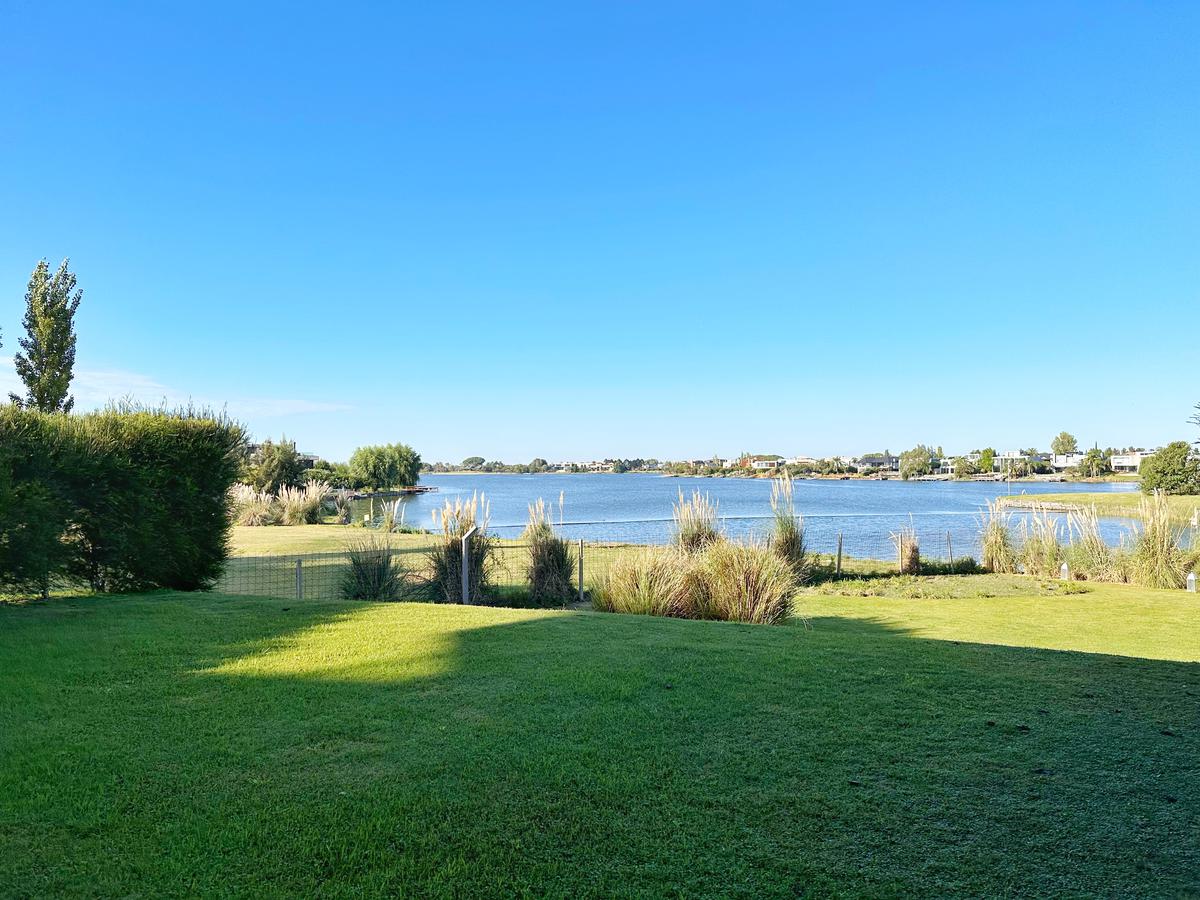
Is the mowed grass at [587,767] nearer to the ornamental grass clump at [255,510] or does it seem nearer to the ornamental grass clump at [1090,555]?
the ornamental grass clump at [1090,555]

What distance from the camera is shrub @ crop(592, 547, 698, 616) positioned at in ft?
23.2

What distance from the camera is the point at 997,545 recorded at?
1275 centimetres

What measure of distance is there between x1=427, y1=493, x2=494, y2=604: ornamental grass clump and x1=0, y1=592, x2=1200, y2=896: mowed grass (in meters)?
3.32

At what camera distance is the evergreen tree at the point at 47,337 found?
1748 centimetres

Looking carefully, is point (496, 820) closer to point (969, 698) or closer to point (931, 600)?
point (969, 698)

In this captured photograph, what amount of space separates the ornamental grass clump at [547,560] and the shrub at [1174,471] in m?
21.7

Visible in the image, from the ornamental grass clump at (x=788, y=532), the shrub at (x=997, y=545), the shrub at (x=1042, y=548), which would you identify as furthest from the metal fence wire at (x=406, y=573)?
the shrub at (x=1042, y=548)

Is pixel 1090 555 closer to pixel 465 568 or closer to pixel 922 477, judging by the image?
pixel 465 568

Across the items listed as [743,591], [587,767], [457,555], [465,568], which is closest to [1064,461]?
[743,591]

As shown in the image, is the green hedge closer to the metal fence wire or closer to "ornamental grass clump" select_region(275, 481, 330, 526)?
the metal fence wire

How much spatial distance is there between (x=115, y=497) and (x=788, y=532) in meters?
8.99

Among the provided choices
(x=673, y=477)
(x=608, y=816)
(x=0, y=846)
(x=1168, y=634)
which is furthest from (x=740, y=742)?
(x=673, y=477)

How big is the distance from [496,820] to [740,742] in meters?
1.17

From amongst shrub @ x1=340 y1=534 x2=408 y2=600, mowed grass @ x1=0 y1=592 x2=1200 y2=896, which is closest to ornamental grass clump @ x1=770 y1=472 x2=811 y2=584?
shrub @ x1=340 y1=534 x2=408 y2=600
